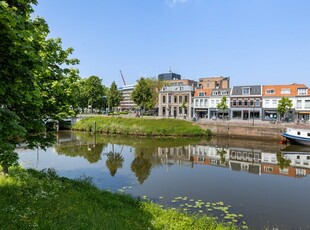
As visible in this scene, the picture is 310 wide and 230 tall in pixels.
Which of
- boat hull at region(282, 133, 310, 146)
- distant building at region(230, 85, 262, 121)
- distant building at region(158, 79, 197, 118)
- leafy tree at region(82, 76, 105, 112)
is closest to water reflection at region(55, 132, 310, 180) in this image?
boat hull at region(282, 133, 310, 146)

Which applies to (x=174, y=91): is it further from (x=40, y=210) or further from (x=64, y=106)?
(x=40, y=210)

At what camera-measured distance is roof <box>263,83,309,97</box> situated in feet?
201

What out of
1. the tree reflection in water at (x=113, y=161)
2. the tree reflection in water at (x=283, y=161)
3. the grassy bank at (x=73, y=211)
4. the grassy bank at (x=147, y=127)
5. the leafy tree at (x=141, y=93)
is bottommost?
the tree reflection in water at (x=283, y=161)

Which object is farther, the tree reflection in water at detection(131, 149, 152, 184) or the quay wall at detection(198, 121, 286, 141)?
the quay wall at detection(198, 121, 286, 141)

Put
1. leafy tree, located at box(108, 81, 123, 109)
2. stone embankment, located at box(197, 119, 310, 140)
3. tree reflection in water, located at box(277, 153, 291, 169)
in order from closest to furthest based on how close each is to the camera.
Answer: tree reflection in water, located at box(277, 153, 291, 169) → stone embankment, located at box(197, 119, 310, 140) → leafy tree, located at box(108, 81, 123, 109)

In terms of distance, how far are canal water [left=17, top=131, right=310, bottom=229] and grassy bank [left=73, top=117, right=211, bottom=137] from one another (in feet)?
36.6

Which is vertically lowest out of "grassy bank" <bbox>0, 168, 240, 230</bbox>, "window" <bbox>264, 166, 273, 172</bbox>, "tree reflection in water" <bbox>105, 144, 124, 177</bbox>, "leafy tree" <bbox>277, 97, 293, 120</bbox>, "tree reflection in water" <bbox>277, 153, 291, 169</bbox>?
"window" <bbox>264, 166, 273, 172</bbox>

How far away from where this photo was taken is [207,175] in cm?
2325

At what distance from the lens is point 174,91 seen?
7988 centimetres

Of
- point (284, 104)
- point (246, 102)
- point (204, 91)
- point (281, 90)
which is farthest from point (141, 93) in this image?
point (281, 90)

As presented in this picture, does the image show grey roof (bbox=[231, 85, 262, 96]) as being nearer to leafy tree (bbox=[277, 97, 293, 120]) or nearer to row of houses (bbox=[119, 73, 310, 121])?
row of houses (bbox=[119, 73, 310, 121])

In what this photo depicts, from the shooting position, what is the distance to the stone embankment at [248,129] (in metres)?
48.6

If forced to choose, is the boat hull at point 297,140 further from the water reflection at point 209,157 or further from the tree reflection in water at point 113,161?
the tree reflection in water at point 113,161

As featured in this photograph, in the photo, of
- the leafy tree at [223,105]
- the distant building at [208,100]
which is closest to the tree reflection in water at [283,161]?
the leafy tree at [223,105]
